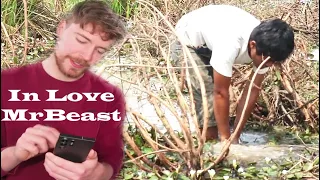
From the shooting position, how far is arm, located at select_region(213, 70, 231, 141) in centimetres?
148

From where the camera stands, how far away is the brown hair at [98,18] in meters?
0.94

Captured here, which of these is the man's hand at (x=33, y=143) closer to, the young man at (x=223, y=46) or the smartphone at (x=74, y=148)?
the smartphone at (x=74, y=148)

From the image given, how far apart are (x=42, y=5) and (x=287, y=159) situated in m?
0.68

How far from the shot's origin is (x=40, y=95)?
96 cm

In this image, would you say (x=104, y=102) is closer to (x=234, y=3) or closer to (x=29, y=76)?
(x=29, y=76)

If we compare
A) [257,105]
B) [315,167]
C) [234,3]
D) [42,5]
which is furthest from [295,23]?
[42,5]

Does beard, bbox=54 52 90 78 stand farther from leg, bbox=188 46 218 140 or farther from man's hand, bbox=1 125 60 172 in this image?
leg, bbox=188 46 218 140

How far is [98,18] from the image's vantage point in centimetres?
95

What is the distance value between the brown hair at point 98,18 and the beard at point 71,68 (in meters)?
0.05

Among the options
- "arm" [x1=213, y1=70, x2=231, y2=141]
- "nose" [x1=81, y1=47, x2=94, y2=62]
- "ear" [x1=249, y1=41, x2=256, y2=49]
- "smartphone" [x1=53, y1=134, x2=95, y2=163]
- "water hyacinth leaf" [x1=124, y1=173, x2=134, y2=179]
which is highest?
"nose" [x1=81, y1=47, x2=94, y2=62]

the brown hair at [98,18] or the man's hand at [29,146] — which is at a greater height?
the brown hair at [98,18]

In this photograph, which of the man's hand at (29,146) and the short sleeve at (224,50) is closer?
the man's hand at (29,146)

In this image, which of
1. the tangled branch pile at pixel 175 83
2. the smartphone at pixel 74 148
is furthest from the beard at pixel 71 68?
the tangled branch pile at pixel 175 83

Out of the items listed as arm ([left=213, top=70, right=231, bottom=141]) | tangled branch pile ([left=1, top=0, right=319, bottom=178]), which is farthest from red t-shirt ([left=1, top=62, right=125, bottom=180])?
arm ([left=213, top=70, right=231, bottom=141])
